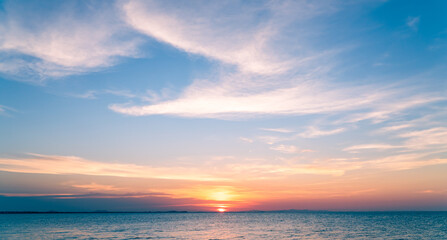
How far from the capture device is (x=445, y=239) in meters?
74.1

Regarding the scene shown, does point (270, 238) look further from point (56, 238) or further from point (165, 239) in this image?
point (56, 238)

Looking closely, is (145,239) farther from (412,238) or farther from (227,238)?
(412,238)

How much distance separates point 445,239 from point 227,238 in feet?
173

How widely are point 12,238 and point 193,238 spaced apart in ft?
147

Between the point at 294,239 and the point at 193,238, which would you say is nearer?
the point at 294,239

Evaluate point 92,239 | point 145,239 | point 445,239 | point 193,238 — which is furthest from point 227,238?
point 445,239

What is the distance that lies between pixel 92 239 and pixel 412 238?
255 ft

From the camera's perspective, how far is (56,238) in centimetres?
7475

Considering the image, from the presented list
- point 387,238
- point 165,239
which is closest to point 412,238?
point 387,238

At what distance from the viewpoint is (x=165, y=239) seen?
74.8 metres

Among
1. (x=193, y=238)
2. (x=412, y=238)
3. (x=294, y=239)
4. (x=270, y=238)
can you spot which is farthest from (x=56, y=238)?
(x=412, y=238)

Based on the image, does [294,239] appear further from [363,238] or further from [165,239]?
[165,239]

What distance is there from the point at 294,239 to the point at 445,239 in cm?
3689

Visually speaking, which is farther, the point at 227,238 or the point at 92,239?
the point at 227,238
